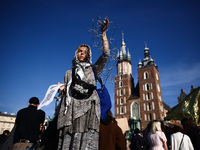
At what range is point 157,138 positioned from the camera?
11.7 ft

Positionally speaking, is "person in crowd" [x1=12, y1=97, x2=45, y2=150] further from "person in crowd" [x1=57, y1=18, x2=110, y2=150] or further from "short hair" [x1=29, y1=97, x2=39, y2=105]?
"person in crowd" [x1=57, y1=18, x2=110, y2=150]

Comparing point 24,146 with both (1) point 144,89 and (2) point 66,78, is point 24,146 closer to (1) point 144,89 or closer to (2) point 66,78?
(2) point 66,78

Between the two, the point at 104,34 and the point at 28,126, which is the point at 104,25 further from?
the point at 28,126

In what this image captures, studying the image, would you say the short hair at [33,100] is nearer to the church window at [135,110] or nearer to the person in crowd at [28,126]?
the person in crowd at [28,126]

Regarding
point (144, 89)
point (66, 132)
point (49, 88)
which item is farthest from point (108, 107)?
point (144, 89)

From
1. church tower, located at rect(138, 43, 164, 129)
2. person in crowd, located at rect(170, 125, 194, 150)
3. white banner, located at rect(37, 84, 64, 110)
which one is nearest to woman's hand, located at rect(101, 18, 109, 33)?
white banner, located at rect(37, 84, 64, 110)

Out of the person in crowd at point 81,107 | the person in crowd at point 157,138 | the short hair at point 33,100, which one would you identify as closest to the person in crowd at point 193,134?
the person in crowd at point 157,138

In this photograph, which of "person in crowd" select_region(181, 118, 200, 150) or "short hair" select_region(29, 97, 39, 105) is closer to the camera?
"short hair" select_region(29, 97, 39, 105)

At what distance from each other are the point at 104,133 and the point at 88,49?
1079 mm

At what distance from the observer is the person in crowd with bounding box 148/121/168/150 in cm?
350

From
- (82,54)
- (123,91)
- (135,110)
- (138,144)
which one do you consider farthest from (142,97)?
(82,54)

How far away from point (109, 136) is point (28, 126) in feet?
5.25

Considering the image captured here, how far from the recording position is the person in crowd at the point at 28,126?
252cm

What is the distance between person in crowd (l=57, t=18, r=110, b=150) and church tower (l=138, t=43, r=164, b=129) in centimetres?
3696
